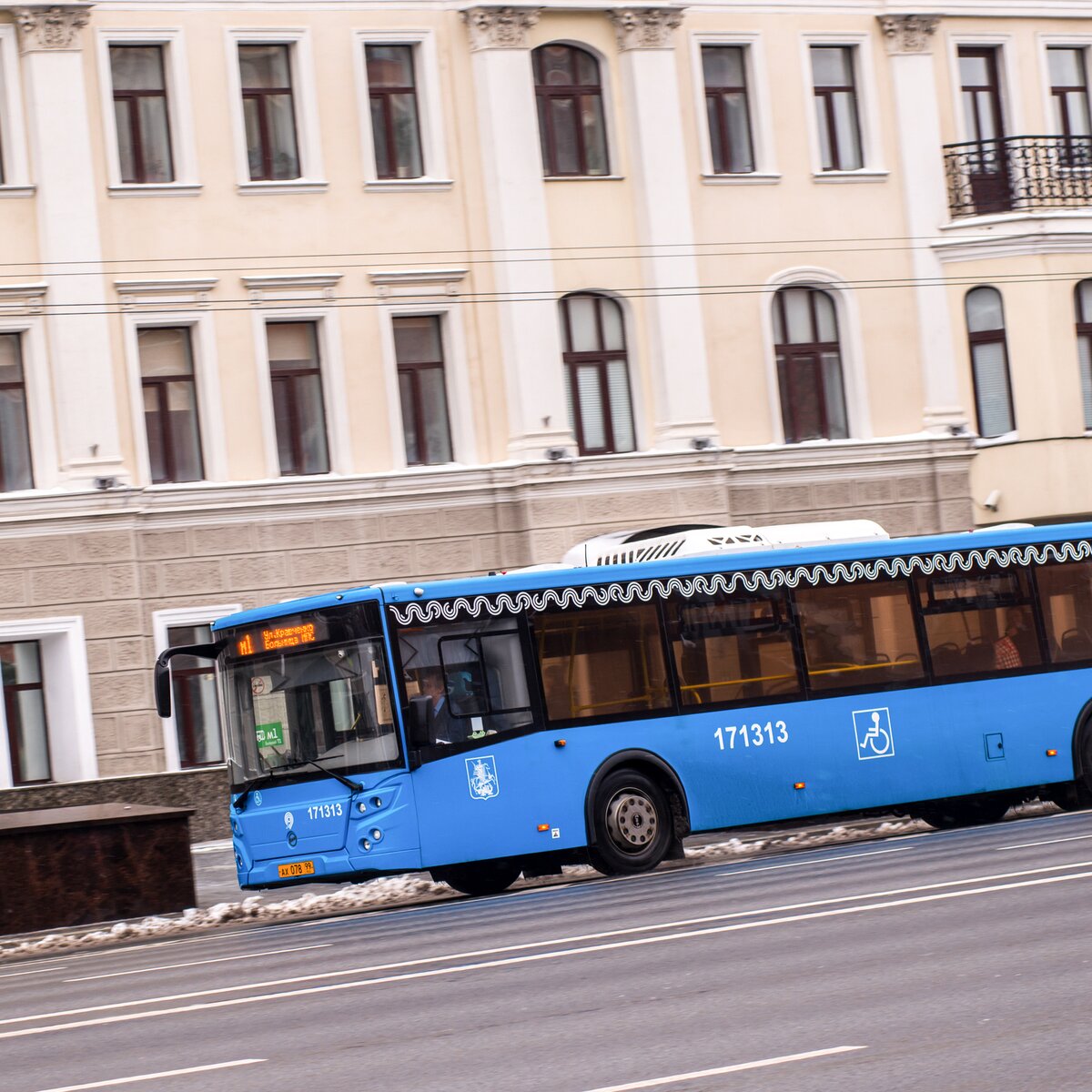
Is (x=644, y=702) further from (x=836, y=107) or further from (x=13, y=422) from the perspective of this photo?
(x=836, y=107)

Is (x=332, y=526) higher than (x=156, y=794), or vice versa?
(x=332, y=526)

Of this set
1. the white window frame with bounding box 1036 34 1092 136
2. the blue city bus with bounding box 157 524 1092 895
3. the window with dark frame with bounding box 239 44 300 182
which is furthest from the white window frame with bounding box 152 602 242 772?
the white window frame with bounding box 1036 34 1092 136

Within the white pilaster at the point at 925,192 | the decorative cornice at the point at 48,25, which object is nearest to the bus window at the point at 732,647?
the decorative cornice at the point at 48,25

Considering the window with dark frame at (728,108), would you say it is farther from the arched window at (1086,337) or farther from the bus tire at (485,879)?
the bus tire at (485,879)

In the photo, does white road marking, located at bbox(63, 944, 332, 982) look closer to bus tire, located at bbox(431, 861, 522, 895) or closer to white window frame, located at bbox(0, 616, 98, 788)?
bus tire, located at bbox(431, 861, 522, 895)

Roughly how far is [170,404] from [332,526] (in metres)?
2.75

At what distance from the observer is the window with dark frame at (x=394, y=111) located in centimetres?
3231

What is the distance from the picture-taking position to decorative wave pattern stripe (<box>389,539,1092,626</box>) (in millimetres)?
19703

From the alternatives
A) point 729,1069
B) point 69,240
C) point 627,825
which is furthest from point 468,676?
point 69,240

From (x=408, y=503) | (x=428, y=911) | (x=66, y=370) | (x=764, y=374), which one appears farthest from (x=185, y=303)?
(x=428, y=911)

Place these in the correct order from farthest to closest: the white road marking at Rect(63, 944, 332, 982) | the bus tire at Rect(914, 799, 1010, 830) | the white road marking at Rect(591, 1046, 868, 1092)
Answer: the bus tire at Rect(914, 799, 1010, 830)
the white road marking at Rect(63, 944, 332, 982)
the white road marking at Rect(591, 1046, 868, 1092)

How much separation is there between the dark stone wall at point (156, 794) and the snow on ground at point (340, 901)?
6.45 m

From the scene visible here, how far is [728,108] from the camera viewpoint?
113 feet

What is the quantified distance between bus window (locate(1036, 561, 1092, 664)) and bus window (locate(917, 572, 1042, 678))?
218 millimetres
